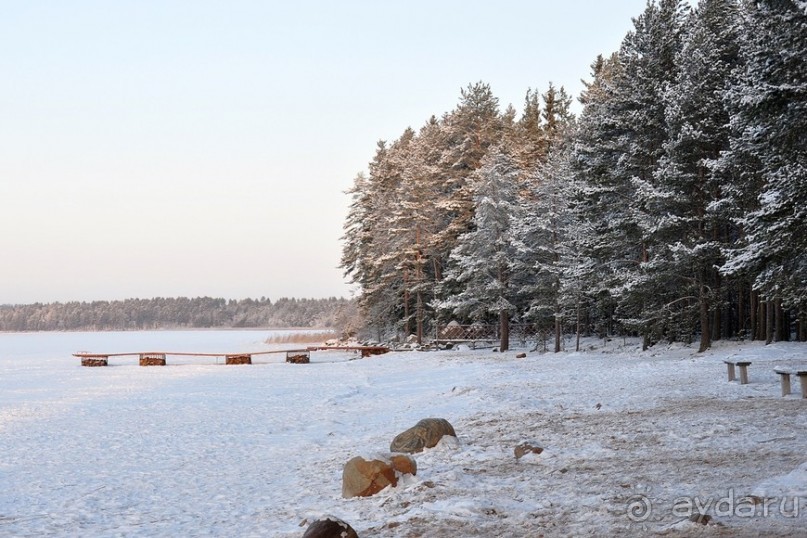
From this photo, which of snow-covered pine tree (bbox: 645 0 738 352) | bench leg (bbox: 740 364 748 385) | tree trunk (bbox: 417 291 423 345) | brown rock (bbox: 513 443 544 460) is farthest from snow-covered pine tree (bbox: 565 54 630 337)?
brown rock (bbox: 513 443 544 460)

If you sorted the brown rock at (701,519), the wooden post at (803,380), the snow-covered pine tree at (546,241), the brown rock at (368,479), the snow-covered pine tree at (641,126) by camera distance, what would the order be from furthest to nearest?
the snow-covered pine tree at (546,241)
the snow-covered pine tree at (641,126)
the wooden post at (803,380)
the brown rock at (368,479)
the brown rock at (701,519)

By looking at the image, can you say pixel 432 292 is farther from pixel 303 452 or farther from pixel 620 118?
pixel 303 452

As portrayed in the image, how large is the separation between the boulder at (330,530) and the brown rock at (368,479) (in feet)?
6.99

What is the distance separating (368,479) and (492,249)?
29.0 metres

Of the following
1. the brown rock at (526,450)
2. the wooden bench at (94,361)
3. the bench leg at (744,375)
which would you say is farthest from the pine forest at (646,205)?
the wooden bench at (94,361)

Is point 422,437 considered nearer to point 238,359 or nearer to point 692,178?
point 692,178

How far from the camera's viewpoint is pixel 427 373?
28922 millimetres

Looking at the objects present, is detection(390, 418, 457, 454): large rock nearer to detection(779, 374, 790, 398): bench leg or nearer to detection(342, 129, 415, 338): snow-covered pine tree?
detection(779, 374, 790, 398): bench leg

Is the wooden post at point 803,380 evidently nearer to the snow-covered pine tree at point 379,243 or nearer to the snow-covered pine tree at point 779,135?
the snow-covered pine tree at point 779,135

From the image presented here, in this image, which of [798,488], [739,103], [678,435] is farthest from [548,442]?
[739,103]

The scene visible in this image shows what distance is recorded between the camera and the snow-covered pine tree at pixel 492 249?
36812mm

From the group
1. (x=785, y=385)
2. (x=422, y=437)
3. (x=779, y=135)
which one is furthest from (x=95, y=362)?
(x=779, y=135)

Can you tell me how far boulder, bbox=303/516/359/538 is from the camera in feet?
22.4

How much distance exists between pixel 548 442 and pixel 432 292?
1357 inches
